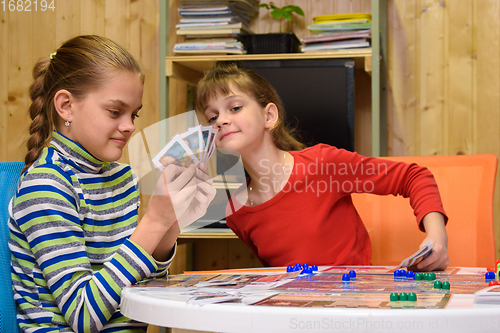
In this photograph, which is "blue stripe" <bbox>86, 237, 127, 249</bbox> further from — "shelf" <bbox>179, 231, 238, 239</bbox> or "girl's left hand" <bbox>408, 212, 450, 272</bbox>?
"shelf" <bbox>179, 231, 238, 239</bbox>

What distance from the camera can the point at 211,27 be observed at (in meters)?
1.91

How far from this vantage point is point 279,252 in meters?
1.21

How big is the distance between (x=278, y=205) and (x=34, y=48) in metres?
1.72

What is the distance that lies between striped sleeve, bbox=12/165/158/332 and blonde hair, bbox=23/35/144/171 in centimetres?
11

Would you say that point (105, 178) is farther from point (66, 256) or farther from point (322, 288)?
point (322, 288)

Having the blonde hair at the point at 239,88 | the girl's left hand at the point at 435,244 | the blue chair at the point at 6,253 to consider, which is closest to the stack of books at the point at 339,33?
the blonde hair at the point at 239,88

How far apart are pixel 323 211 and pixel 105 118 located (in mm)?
643

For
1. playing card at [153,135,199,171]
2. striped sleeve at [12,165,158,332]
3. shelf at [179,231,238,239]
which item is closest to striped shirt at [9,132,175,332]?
striped sleeve at [12,165,158,332]

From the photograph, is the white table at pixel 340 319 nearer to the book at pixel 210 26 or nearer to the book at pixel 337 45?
the book at pixel 337 45

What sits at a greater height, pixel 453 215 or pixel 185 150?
pixel 185 150

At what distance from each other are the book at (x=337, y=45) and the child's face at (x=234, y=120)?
65cm

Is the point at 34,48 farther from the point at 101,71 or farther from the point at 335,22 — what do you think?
the point at 101,71

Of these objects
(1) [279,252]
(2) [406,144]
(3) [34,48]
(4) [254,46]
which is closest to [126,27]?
(3) [34,48]

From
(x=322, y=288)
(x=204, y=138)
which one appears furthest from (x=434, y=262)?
(x=204, y=138)
